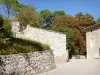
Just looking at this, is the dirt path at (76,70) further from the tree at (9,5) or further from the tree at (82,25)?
the tree at (82,25)

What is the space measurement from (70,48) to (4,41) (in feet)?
79.8

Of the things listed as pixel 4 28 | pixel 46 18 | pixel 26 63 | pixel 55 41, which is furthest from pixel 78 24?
pixel 26 63

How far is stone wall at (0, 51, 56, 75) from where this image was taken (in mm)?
15805

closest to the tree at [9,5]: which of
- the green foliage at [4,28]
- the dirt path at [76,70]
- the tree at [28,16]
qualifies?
the tree at [28,16]

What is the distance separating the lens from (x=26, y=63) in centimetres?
1798

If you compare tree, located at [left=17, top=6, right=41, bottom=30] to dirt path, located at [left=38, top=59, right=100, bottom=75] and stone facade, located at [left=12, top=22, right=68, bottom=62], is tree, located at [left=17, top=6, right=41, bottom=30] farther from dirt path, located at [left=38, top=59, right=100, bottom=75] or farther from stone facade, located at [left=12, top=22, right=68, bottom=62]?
dirt path, located at [left=38, top=59, right=100, bottom=75]

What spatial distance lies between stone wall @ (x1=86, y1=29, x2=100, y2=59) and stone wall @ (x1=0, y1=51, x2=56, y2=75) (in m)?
23.2

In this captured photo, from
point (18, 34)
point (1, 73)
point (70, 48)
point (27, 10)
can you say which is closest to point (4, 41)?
point (1, 73)

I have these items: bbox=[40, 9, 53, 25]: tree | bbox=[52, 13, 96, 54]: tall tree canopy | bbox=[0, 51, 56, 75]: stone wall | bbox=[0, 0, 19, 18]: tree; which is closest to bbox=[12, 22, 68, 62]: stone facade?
bbox=[0, 0, 19, 18]: tree

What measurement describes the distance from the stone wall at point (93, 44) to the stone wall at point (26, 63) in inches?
914

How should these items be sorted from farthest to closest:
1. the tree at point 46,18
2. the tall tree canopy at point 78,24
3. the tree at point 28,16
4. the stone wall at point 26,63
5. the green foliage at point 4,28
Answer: the tree at point 46,18
the tall tree canopy at point 78,24
the tree at point 28,16
the green foliage at point 4,28
the stone wall at point 26,63

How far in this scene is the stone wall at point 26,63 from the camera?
1580 centimetres

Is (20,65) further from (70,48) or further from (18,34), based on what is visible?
(70,48)

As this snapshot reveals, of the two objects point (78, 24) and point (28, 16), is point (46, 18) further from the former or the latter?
point (28, 16)
